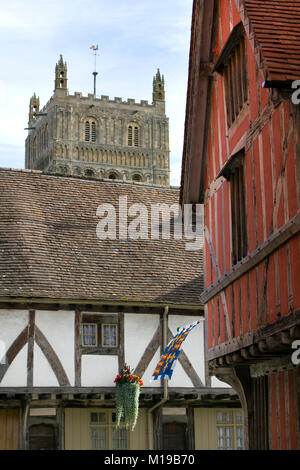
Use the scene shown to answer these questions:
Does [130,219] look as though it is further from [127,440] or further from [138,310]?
[127,440]

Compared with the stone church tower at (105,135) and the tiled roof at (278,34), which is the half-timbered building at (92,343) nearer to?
the tiled roof at (278,34)

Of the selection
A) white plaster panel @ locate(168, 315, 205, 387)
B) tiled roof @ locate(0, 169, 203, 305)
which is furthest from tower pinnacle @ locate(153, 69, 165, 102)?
white plaster panel @ locate(168, 315, 205, 387)

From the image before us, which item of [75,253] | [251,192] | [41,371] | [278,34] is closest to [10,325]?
[41,371]

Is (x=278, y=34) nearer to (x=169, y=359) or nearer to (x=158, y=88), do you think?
(x=169, y=359)

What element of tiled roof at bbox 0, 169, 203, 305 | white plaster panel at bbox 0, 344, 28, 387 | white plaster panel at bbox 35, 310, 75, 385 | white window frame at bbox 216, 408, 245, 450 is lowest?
white window frame at bbox 216, 408, 245, 450

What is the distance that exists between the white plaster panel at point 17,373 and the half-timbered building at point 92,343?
22 millimetres

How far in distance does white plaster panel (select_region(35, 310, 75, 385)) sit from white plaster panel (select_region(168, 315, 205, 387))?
7.88 ft

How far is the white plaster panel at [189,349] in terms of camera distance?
1989 centimetres

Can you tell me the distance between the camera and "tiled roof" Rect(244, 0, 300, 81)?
984 centimetres

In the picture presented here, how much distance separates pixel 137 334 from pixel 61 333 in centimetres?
180

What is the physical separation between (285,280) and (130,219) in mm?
12920

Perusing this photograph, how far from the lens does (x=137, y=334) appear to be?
1980cm

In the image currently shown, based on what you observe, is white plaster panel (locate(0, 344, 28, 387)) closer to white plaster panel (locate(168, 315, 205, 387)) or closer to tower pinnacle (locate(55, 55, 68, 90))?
white plaster panel (locate(168, 315, 205, 387))
